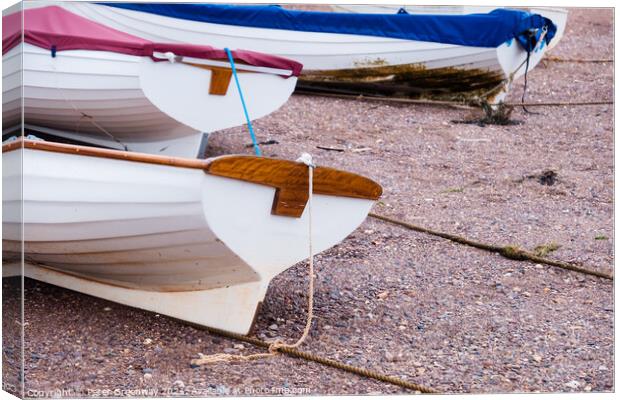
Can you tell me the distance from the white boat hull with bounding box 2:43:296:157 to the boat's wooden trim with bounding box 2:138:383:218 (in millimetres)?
1260

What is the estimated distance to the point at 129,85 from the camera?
3.88m

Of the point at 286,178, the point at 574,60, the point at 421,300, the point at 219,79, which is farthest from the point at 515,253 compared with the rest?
the point at 574,60

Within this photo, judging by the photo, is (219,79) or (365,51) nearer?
(219,79)

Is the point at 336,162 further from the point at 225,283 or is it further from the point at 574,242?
the point at 225,283

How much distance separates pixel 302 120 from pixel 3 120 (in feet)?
9.82

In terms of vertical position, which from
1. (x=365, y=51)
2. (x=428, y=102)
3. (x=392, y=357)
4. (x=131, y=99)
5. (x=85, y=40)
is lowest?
(x=392, y=357)

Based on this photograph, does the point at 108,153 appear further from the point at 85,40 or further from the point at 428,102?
the point at 428,102

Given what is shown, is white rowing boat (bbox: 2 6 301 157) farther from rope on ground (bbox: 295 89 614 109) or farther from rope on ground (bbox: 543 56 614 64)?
rope on ground (bbox: 543 56 614 64)

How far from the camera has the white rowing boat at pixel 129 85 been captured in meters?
3.77

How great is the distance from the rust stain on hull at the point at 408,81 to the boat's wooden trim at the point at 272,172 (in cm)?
345

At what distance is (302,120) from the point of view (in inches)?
210

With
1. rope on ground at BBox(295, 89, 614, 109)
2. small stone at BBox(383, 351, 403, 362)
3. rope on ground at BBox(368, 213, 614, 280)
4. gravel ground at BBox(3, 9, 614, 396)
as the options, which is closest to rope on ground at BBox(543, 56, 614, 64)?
rope on ground at BBox(295, 89, 614, 109)

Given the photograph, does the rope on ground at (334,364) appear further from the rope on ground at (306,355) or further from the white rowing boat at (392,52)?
the white rowing boat at (392,52)

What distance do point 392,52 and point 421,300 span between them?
319cm
